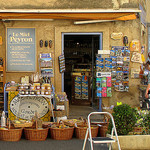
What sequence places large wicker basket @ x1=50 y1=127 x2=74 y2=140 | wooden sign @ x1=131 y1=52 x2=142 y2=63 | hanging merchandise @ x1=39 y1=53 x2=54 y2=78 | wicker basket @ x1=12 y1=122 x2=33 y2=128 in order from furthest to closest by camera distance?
1. wooden sign @ x1=131 y1=52 x2=142 y2=63
2. hanging merchandise @ x1=39 y1=53 x2=54 y2=78
3. wicker basket @ x1=12 y1=122 x2=33 y2=128
4. large wicker basket @ x1=50 y1=127 x2=74 y2=140

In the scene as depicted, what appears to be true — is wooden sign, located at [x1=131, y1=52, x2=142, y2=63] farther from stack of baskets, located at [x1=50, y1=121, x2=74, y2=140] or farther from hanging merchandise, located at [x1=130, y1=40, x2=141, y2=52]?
stack of baskets, located at [x1=50, y1=121, x2=74, y2=140]

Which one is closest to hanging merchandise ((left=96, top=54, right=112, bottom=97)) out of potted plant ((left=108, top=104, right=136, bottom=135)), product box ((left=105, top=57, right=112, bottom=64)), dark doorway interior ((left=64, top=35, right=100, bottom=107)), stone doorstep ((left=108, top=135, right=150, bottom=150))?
product box ((left=105, top=57, right=112, bottom=64))

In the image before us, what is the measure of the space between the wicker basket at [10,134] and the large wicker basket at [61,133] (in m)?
0.84

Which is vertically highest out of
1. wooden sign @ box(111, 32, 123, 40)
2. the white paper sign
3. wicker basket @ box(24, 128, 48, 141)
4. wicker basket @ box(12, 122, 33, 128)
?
wooden sign @ box(111, 32, 123, 40)

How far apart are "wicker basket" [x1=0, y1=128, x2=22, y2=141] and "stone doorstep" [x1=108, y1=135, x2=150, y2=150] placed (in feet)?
9.04

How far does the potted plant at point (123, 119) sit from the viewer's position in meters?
7.45

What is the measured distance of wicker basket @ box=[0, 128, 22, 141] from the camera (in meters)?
8.51

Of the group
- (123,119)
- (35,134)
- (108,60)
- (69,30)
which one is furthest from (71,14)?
(123,119)

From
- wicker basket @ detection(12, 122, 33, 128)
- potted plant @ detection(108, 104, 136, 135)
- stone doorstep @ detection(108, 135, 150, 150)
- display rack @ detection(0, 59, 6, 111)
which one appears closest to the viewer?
stone doorstep @ detection(108, 135, 150, 150)

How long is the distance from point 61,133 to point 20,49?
4.26m

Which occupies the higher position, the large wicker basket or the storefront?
the storefront

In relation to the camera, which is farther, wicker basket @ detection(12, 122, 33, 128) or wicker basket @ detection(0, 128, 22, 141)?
wicker basket @ detection(12, 122, 33, 128)

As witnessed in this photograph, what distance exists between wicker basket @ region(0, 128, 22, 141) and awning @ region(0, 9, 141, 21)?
13.9 feet

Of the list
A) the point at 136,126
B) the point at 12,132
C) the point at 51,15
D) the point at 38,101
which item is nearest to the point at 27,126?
the point at 12,132
